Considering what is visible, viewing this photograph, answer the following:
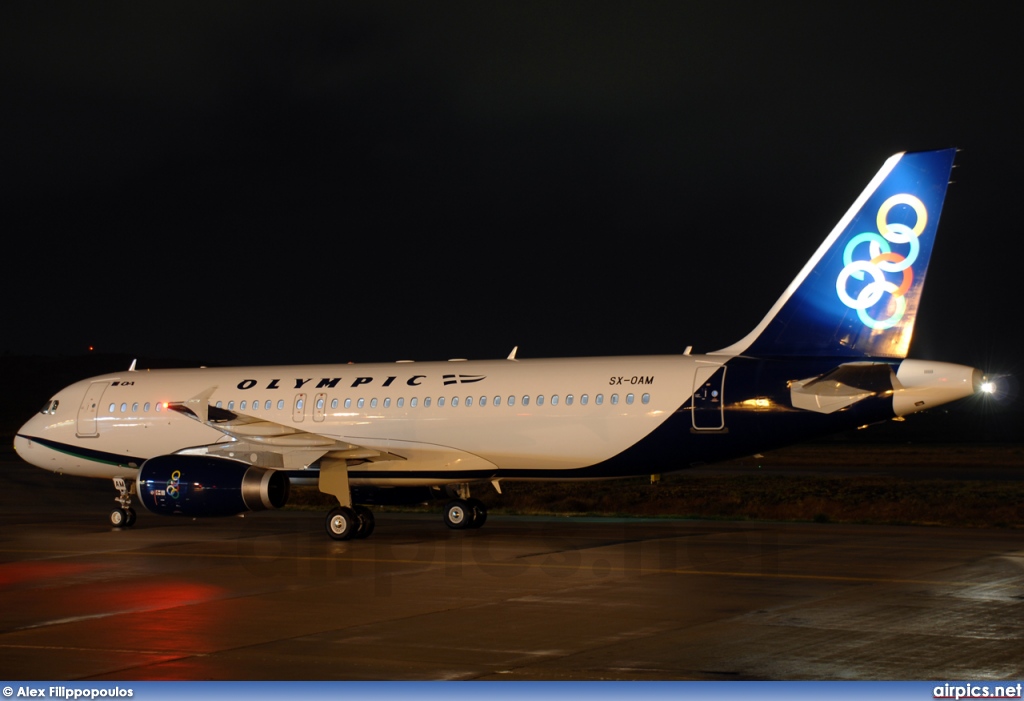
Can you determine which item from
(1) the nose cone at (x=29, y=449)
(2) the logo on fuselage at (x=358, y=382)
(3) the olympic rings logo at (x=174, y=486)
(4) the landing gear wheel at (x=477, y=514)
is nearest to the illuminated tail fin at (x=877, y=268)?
(2) the logo on fuselage at (x=358, y=382)

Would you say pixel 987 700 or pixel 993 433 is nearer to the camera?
pixel 987 700

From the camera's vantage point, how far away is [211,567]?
17.9 metres

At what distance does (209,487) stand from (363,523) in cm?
285

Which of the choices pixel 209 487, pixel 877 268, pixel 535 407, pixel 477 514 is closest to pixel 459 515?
pixel 477 514

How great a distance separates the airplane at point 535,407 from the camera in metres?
19.3

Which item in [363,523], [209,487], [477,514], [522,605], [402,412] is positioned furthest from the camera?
[477,514]

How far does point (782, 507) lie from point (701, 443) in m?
7.75

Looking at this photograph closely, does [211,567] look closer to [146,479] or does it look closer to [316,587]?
[316,587]

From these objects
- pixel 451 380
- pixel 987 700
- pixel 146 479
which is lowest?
pixel 987 700

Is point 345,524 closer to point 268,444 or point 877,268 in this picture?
point 268,444

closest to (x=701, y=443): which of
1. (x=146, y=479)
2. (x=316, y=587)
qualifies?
(x=316, y=587)

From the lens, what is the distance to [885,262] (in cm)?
1947

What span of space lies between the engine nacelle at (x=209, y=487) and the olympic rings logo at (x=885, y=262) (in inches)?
410

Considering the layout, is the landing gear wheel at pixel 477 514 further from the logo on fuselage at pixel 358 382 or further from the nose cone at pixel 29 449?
the nose cone at pixel 29 449
